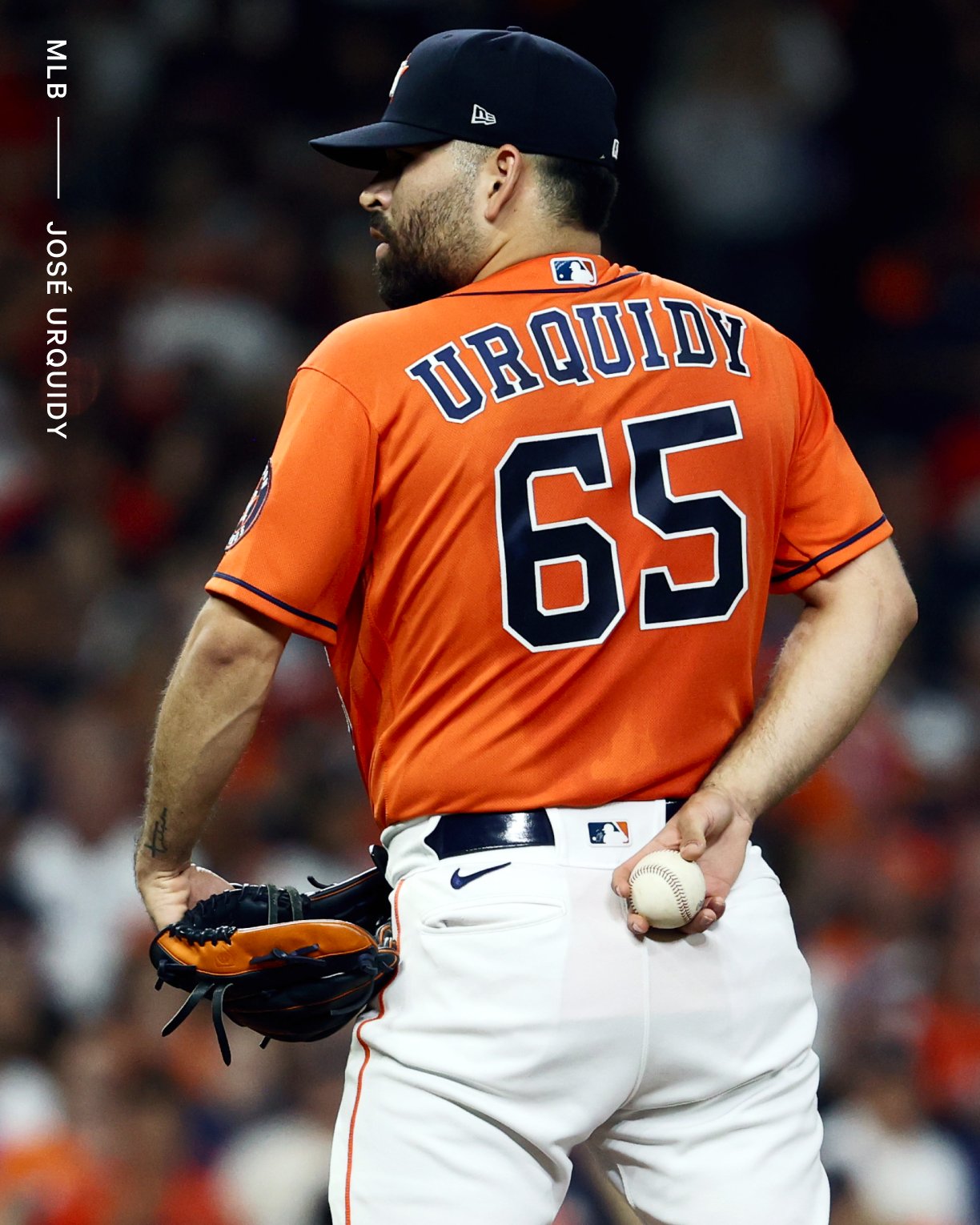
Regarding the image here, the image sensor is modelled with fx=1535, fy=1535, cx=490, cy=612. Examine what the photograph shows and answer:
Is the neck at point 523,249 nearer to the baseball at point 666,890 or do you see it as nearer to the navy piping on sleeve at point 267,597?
the navy piping on sleeve at point 267,597

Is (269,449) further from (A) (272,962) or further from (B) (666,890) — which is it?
(B) (666,890)

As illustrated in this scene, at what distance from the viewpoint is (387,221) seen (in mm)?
2002

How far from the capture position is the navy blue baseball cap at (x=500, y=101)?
1.92 m

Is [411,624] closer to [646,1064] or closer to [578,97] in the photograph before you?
[646,1064]

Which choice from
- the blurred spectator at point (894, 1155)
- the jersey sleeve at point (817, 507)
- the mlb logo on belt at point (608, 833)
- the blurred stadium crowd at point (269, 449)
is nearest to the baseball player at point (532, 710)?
the mlb logo on belt at point (608, 833)

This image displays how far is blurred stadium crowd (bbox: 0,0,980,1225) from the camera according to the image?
400 centimetres

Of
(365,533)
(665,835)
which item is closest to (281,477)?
(365,533)

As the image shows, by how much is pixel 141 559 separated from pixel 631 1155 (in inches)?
151

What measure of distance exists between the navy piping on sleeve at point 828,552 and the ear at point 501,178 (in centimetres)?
60

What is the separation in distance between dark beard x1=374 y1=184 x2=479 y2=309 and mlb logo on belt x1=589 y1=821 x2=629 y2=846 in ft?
2.30

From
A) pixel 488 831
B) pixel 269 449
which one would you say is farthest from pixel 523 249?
pixel 269 449

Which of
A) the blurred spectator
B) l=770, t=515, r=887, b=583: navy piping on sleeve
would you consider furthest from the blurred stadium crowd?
l=770, t=515, r=887, b=583: navy piping on sleeve

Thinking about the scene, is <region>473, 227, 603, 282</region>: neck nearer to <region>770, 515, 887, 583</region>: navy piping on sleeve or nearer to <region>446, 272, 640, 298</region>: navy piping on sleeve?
<region>446, 272, 640, 298</region>: navy piping on sleeve

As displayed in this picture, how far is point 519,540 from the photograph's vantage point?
1774 mm
